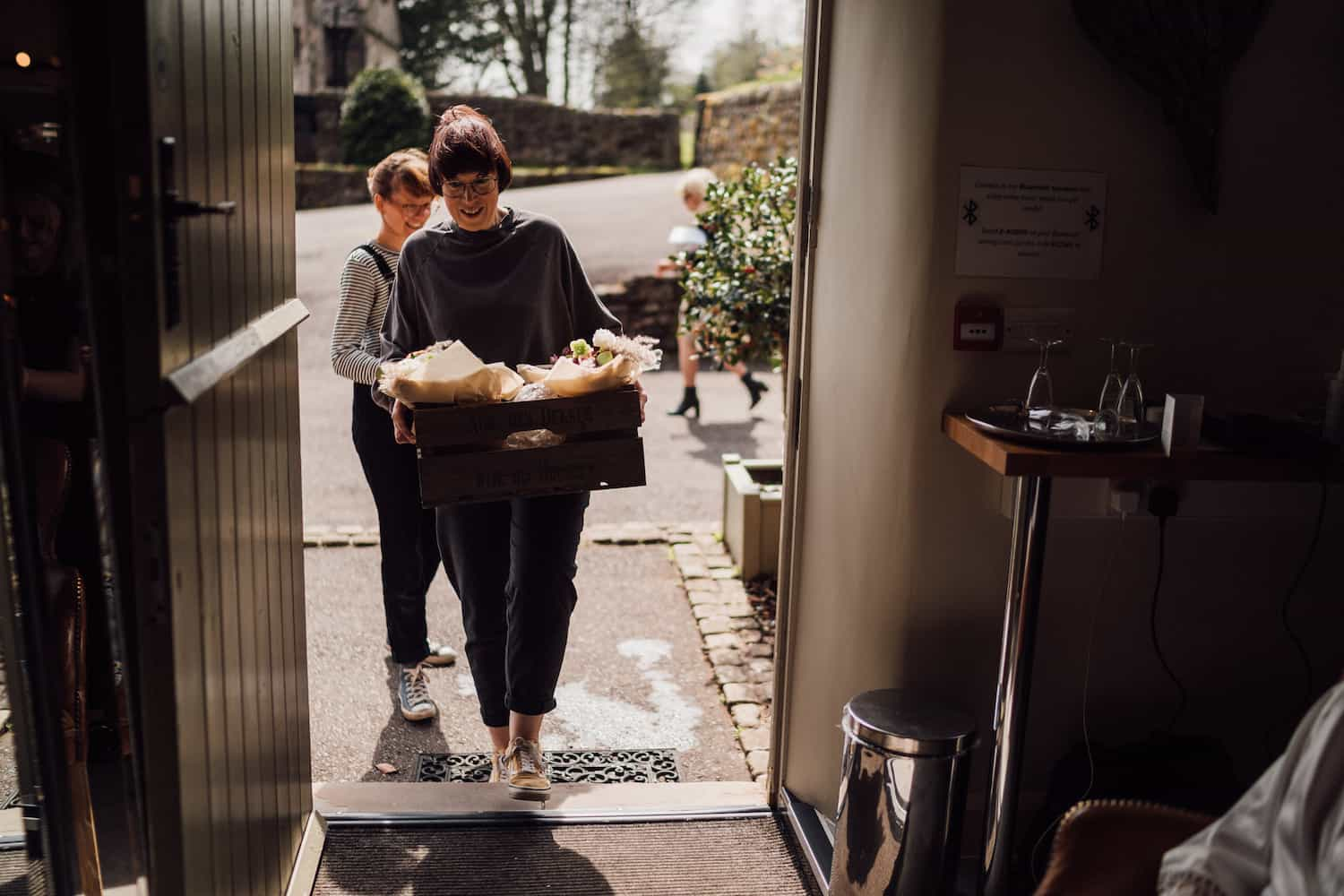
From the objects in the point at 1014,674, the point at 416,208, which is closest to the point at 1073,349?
the point at 1014,674

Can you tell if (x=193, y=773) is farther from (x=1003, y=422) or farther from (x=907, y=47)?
(x=907, y=47)

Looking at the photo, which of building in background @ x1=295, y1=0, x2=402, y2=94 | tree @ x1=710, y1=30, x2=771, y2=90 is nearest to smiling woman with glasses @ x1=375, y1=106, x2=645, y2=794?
building in background @ x1=295, y1=0, x2=402, y2=94

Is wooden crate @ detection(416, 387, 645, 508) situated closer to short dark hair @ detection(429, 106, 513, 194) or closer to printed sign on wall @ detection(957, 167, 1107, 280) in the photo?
short dark hair @ detection(429, 106, 513, 194)

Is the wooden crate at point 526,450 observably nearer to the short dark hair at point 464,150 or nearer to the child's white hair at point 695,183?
the short dark hair at point 464,150

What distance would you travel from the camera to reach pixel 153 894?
1.88 meters

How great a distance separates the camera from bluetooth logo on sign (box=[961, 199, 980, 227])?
2666 millimetres

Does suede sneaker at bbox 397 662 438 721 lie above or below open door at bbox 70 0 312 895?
below

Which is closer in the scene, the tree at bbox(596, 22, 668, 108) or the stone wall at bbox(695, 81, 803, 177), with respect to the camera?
the stone wall at bbox(695, 81, 803, 177)

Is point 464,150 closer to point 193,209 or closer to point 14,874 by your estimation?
point 193,209

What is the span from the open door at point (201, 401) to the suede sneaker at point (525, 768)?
2.46ft

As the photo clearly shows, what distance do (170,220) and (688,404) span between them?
23.2 feet

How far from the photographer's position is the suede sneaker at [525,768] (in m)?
3.28

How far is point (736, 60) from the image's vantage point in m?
33.4

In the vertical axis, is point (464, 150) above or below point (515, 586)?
above
